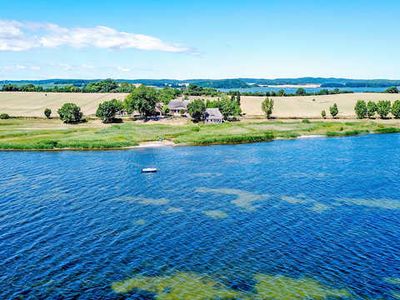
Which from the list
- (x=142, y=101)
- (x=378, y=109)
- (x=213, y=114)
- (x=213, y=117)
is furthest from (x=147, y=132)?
(x=378, y=109)

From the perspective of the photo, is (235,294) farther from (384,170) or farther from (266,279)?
(384,170)

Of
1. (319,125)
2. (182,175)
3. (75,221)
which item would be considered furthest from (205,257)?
(319,125)

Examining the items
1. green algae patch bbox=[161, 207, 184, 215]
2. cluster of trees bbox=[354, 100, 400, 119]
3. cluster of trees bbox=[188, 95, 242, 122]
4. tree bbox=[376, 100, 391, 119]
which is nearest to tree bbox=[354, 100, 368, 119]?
cluster of trees bbox=[354, 100, 400, 119]

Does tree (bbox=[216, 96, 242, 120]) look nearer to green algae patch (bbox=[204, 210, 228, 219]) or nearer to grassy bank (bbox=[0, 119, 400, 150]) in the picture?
grassy bank (bbox=[0, 119, 400, 150])

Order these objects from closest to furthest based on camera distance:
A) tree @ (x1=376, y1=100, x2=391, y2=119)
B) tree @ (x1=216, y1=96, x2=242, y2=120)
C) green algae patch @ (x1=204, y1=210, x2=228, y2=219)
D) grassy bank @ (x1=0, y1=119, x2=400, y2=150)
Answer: green algae patch @ (x1=204, y1=210, x2=228, y2=219), grassy bank @ (x1=0, y1=119, x2=400, y2=150), tree @ (x1=216, y1=96, x2=242, y2=120), tree @ (x1=376, y1=100, x2=391, y2=119)

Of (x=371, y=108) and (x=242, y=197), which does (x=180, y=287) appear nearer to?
(x=242, y=197)

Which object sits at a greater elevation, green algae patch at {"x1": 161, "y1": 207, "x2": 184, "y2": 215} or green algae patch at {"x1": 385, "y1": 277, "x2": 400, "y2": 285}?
green algae patch at {"x1": 161, "y1": 207, "x2": 184, "y2": 215}

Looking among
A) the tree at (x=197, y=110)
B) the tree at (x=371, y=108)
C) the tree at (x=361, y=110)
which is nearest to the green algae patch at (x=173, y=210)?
the tree at (x=197, y=110)
